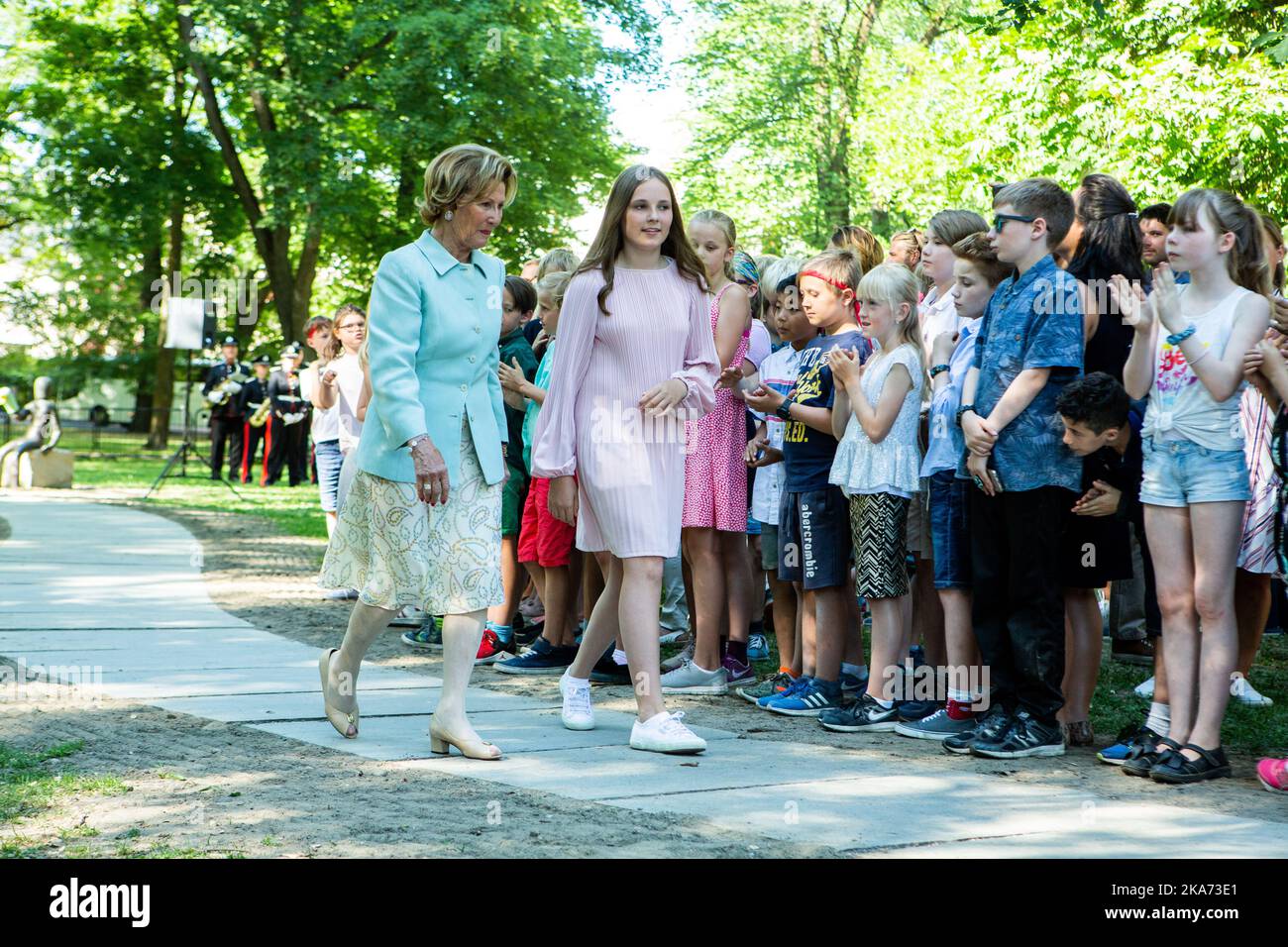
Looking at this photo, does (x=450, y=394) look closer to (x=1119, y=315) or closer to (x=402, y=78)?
(x=1119, y=315)

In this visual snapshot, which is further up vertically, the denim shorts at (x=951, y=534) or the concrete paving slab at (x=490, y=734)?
the denim shorts at (x=951, y=534)

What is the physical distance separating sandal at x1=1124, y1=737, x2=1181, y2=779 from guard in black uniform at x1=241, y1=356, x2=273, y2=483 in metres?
20.6

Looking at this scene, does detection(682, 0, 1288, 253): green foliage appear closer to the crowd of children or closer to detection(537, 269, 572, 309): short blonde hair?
the crowd of children

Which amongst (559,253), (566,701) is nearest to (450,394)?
(566,701)

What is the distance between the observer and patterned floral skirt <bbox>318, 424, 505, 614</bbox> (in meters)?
5.24

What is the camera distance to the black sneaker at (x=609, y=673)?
23.9ft

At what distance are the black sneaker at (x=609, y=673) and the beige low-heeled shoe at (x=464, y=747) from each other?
79.5 inches

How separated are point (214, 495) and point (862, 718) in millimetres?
15872

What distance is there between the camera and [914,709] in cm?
617

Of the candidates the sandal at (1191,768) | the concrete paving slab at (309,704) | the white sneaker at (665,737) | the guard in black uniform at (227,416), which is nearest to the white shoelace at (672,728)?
the white sneaker at (665,737)

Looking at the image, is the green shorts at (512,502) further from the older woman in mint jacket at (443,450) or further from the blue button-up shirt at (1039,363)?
the blue button-up shirt at (1039,363)

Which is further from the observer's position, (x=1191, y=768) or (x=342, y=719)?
(x=342, y=719)

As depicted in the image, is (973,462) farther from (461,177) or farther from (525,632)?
(525,632)

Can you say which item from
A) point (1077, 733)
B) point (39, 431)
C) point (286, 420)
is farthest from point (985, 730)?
point (286, 420)
